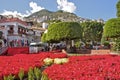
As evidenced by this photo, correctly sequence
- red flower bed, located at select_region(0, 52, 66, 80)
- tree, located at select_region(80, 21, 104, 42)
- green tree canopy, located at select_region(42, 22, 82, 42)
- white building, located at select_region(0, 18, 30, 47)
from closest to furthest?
red flower bed, located at select_region(0, 52, 66, 80) < green tree canopy, located at select_region(42, 22, 82, 42) < white building, located at select_region(0, 18, 30, 47) < tree, located at select_region(80, 21, 104, 42)

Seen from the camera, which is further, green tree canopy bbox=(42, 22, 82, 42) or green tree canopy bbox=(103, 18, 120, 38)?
green tree canopy bbox=(42, 22, 82, 42)

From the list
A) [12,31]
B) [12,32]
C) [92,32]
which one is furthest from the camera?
[92,32]

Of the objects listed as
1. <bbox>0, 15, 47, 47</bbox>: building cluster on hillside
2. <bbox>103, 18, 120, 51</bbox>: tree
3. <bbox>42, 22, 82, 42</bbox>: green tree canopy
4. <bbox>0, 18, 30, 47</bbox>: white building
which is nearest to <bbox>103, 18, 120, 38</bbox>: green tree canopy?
<bbox>103, 18, 120, 51</bbox>: tree

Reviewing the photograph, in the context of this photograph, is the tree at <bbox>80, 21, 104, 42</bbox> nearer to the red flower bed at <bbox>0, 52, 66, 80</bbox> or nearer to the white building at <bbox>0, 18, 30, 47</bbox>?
the white building at <bbox>0, 18, 30, 47</bbox>

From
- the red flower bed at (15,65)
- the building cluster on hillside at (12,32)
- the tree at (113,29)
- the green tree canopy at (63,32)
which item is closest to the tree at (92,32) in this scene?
the building cluster on hillside at (12,32)

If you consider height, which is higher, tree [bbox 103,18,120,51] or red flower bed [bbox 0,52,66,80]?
tree [bbox 103,18,120,51]

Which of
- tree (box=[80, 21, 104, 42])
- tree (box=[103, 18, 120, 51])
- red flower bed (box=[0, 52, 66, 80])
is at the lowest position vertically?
red flower bed (box=[0, 52, 66, 80])

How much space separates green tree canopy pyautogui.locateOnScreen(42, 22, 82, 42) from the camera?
50125 mm

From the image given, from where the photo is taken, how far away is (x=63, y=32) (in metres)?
50.2

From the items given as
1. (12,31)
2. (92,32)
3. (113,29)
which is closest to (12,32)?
(12,31)

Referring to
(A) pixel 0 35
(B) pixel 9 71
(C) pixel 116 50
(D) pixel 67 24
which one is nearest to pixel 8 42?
(A) pixel 0 35

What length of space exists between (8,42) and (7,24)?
488 centimetres

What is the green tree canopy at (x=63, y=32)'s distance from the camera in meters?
50.1

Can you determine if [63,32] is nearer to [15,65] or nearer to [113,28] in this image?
[113,28]
